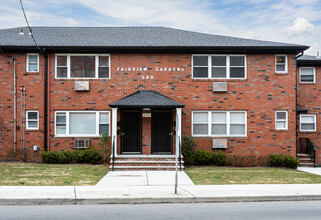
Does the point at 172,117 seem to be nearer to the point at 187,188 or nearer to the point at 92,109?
the point at 92,109

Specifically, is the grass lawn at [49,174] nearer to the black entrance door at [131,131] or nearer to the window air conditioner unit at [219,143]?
the black entrance door at [131,131]

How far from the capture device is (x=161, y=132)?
16.5 metres

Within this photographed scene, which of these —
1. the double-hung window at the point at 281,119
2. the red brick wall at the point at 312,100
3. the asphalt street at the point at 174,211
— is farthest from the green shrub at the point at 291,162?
the asphalt street at the point at 174,211

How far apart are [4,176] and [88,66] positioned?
6702 millimetres

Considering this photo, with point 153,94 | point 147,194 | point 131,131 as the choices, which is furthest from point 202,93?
point 147,194

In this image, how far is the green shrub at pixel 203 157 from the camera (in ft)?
52.0

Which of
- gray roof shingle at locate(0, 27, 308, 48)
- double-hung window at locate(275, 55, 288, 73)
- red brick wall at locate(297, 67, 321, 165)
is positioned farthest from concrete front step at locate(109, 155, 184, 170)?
red brick wall at locate(297, 67, 321, 165)

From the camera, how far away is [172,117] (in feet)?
54.0

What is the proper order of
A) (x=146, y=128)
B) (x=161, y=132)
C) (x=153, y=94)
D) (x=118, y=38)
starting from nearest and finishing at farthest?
(x=146, y=128)
(x=153, y=94)
(x=161, y=132)
(x=118, y=38)

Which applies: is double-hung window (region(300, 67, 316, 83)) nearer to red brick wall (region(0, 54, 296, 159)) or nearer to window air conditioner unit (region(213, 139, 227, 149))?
red brick wall (region(0, 54, 296, 159))

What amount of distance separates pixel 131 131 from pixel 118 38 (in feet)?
16.5

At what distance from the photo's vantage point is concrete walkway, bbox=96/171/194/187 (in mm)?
11306

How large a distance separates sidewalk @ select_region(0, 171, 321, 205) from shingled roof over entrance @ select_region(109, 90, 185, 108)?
172 inches

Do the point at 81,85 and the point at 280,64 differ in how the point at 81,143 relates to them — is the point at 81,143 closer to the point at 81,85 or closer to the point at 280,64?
the point at 81,85
